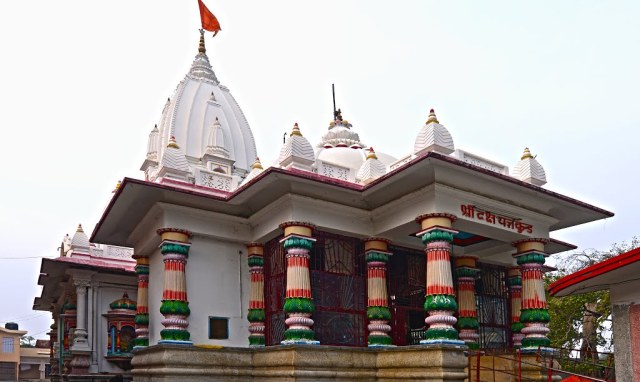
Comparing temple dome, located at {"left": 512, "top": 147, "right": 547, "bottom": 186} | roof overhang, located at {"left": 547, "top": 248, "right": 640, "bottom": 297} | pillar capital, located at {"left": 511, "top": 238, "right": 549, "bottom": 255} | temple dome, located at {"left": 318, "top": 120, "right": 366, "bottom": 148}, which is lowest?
roof overhang, located at {"left": 547, "top": 248, "right": 640, "bottom": 297}

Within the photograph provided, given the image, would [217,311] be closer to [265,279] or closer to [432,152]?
[265,279]

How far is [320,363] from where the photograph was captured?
13070 mm

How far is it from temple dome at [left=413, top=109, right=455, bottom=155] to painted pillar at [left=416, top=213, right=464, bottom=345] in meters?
1.34

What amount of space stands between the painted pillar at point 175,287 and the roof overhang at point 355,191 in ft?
2.64

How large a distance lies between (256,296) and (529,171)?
22.5 feet

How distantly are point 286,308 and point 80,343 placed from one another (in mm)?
10570

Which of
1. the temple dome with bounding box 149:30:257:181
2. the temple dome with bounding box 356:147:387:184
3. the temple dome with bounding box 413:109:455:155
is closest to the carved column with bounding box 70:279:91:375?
the temple dome with bounding box 149:30:257:181

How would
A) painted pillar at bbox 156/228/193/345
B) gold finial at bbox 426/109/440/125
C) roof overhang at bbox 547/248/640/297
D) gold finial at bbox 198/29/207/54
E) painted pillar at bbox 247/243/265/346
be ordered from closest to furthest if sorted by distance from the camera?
roof overhang at bbox 547/248/640/297 < gold finial at bbox 426/109/440/125 < painted pillar at bbox 156/228/193/345 < painted pillar at bbox 247/243/265/346 < gold finial at bbox 198/29/207/54

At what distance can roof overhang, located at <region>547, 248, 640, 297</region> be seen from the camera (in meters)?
7.35

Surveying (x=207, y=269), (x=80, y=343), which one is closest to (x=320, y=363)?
(x=207, y=269)

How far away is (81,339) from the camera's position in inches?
821

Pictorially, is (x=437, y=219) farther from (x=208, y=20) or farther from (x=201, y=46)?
(x=201, y=46)

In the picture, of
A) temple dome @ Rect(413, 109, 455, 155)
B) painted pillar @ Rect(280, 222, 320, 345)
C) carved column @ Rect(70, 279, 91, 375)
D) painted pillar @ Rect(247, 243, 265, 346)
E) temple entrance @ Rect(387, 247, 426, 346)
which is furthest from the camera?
carved column @ Rect(70, 279, 91, 375)

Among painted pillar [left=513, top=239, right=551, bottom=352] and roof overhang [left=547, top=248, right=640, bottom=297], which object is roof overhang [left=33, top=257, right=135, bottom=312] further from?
roof overhang [left=547, top=248, right=640, bottom=297]
